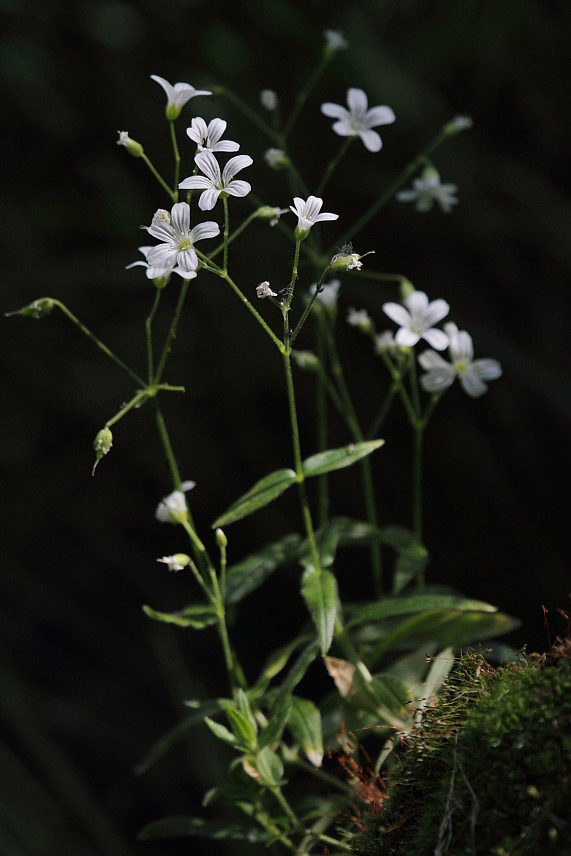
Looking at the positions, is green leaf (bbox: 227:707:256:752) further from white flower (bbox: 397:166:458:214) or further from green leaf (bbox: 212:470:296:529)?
white flower (bbox: 397:166:458:214)

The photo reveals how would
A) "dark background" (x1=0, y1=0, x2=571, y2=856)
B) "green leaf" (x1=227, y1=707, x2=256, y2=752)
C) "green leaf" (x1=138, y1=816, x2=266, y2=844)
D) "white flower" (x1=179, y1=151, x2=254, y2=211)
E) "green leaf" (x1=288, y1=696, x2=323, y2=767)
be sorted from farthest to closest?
1. "dark background" (x1=0, y1=0, x2=571, y2=856)
2. "green leaf" (x1=138, y1=816, x2=266, y2=844)
3. "green leaf" (x1=288, y1=696, x2=323, y2=767)
4. "green leaf" (x1=227, y1=707, x2=256, y2=752)
5. "white flower" (x1=179, y1=151, x2=254, y2=211)

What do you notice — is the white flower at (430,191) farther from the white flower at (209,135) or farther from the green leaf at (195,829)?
the green leaf at (195,829)

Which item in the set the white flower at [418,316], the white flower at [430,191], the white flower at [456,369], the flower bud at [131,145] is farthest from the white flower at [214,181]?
the white flower at [430,191]

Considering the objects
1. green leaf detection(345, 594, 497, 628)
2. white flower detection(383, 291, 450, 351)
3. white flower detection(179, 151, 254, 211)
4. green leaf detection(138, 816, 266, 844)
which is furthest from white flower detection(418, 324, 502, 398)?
green leaf detection(138, 816, 266, 844)

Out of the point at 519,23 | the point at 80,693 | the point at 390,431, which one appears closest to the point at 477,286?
the point at 390,431

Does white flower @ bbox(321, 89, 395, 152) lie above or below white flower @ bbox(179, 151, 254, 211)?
above

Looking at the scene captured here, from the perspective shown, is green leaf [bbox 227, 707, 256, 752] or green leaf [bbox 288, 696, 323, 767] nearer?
green leaf [bbox 227, 707, 256, 752]

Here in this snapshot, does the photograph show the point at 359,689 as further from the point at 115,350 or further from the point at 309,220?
the point at 115,350
